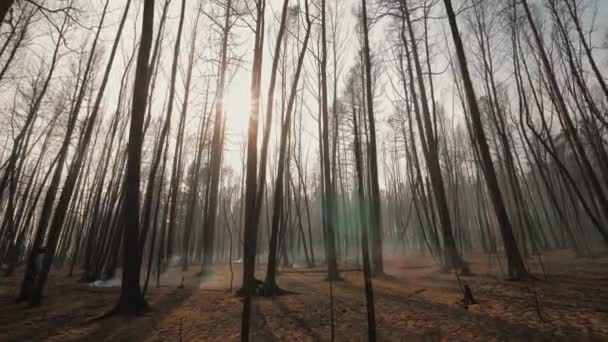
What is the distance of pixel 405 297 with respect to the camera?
18.5 feet

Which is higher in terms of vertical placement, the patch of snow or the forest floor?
the forest floor

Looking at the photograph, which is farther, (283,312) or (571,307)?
(283,312)

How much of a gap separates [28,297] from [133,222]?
3988mm

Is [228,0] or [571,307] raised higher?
[228,0]

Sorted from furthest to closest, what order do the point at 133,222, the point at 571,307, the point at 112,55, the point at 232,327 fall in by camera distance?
the point at 112,55, the point at 133,222, the point at 232,327, the point at 571,307

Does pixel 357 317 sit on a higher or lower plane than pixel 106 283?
higher

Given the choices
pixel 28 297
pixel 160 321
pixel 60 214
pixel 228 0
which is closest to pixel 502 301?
pixel 160 321

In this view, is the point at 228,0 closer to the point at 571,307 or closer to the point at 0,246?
the point at 571,307

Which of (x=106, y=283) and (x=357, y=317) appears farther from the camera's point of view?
(x=106, y=283)

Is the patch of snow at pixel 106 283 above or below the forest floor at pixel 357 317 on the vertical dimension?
below

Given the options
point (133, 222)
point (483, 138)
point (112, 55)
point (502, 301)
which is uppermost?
point (112, 55)

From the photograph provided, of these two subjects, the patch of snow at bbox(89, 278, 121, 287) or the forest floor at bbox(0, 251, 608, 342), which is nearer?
the forest floor at bbox(0, 251, 608, 342)

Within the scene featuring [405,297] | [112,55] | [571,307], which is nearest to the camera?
[571,307]

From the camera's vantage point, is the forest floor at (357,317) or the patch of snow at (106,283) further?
the patch of snow at (106,283)
